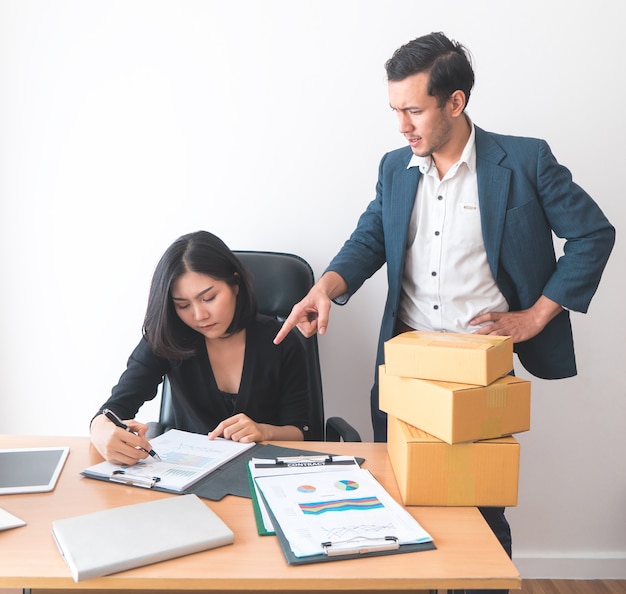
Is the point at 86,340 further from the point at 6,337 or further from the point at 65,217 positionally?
the point at 65,217

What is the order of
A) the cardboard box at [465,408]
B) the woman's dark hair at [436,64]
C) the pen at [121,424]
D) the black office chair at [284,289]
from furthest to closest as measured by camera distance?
the black office chair at [284,289] → the woman's dark hair at [436,64] → the pen at [121,424] → the cardboard box at [465,408]

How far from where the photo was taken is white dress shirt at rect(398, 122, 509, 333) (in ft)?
5.82

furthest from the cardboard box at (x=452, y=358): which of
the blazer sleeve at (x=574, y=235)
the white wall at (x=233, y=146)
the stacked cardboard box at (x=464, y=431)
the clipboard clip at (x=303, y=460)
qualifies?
the white wall at (x=233, y=146)

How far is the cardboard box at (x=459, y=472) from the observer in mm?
1225

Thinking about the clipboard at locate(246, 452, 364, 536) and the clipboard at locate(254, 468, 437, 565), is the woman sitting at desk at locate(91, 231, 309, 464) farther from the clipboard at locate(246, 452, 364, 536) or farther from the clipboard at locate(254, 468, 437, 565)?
the clipboard at locate(254, 468, 437, 565)

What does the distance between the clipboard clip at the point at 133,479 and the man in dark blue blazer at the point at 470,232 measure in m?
0.47

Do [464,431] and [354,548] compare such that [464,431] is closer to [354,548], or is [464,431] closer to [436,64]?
[354,548]

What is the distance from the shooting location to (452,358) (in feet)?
4.11

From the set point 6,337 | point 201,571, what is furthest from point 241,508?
point 6,337

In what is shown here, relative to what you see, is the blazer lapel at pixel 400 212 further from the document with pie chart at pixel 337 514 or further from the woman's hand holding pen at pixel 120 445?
the woman's hand holding pen at pixel 120 445

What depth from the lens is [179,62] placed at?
2217mm

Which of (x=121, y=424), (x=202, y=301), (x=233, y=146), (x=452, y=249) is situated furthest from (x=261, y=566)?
(x=233, y=146)

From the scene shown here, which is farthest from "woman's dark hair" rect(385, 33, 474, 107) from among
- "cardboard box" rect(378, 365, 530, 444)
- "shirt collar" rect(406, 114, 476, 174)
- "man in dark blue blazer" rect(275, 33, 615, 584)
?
"cardboard box" rect(378, 365, 530, 444)

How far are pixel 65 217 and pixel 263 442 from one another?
117 centimetres
